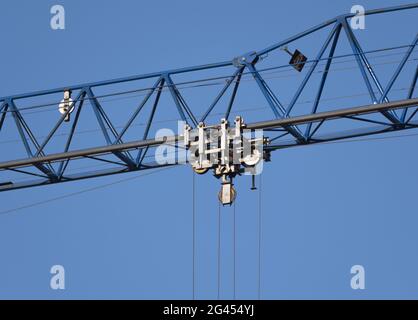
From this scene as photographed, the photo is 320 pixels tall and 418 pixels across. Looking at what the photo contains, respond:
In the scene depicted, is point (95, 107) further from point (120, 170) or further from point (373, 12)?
point (373, 12)

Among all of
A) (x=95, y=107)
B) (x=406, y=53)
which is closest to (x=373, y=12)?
(x=406, y=53)

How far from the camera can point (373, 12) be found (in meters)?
114

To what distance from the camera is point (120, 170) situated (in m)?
117

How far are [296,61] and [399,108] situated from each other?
704cm
